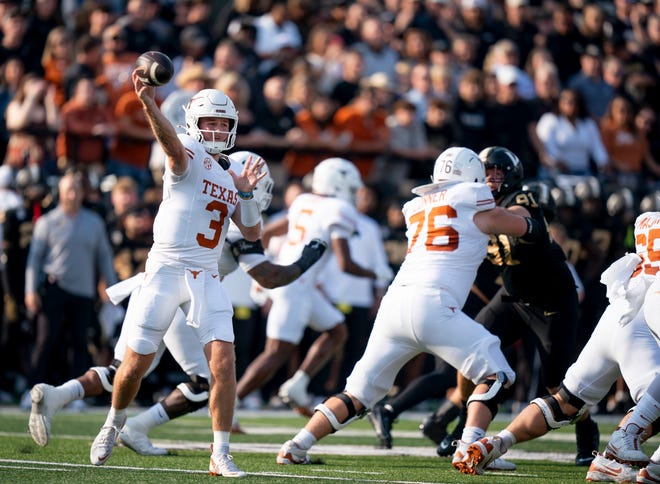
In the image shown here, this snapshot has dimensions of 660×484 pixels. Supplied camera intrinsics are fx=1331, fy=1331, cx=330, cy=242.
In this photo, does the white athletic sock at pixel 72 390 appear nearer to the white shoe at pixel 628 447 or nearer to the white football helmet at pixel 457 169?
the white football helmet at pixel 457 169

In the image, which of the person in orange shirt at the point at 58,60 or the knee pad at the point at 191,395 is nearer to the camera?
the knee pad at the point at 191,395

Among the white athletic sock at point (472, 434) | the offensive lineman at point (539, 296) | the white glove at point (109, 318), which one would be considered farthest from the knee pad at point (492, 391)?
the white glove at point (109, 318)

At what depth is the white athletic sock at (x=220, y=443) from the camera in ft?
22.7

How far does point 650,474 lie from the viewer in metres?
6.84

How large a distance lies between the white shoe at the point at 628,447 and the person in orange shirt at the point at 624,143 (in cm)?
923

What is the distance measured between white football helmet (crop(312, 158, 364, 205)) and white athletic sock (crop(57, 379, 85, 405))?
3489 millimetres

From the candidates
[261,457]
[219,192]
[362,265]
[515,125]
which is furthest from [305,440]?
[515,125]

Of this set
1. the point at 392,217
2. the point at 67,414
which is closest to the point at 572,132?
the point at 392,217

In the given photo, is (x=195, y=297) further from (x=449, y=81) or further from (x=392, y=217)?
(x=449, y=81)

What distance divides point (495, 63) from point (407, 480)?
1046cm

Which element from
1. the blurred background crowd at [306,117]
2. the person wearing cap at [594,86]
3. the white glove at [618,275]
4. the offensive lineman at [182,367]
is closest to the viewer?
the white glove at [618,275]

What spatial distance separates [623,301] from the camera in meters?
7.14

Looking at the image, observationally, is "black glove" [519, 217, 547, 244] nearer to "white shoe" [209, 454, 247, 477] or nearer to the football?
"white shoe" [209, 454, 247, 477]

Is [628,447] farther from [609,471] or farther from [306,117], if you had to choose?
[306,117]
